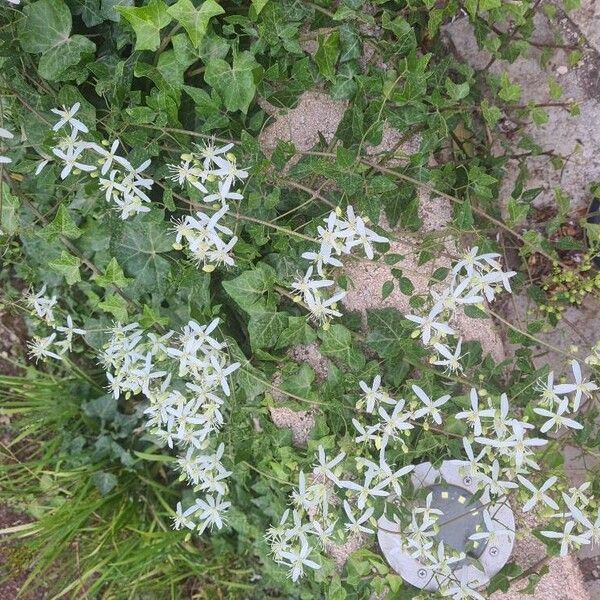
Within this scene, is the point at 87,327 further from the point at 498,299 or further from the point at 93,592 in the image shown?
the point at 498,299

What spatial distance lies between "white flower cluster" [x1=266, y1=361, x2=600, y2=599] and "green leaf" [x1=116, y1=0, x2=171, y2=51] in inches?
45.8

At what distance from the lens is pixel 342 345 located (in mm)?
2084

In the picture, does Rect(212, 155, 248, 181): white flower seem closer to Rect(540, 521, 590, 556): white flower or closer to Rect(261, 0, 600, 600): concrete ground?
Rect(261, 0, 600, 600): concrete ground

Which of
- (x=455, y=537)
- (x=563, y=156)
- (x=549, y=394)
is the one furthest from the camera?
(x=563, y=156)

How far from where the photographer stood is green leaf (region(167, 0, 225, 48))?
173cm

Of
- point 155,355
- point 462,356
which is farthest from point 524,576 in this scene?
point 155,355

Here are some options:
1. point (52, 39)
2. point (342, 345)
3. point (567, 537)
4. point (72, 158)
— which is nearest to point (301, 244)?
point (342, 345)

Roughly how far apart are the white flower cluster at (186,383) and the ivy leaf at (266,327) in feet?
0.38

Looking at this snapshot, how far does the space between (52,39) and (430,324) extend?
1.39 m

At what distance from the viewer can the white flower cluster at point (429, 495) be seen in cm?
186

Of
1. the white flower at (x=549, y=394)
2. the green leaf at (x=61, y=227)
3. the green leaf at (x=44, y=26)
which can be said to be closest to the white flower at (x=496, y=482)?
the white flower at (x=549, y=394)

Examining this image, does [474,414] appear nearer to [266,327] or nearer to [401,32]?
[266,327]

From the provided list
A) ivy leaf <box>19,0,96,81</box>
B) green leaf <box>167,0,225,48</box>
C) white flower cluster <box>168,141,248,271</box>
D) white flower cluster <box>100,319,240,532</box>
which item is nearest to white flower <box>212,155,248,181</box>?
white flower cluster <box>168,141,248,271</box>

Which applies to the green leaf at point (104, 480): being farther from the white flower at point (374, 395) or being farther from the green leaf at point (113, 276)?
the white flower at point (374, 395)
